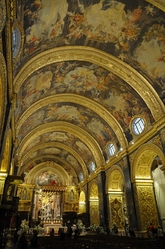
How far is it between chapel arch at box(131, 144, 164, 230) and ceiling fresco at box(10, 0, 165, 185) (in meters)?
1.64

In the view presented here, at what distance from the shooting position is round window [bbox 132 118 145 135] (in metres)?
15.4

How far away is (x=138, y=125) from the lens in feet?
52.0

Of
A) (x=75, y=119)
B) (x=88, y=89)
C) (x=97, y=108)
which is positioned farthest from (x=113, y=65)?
(x=75, y=119)

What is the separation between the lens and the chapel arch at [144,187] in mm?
14133

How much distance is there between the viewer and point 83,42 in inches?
484

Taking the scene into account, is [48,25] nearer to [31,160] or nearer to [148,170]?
[148,170]

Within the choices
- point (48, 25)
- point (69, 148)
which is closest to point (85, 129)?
point (69, 148)

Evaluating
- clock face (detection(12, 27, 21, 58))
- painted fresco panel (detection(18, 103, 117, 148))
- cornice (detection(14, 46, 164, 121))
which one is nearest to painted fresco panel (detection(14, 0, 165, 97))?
cornice (detection(14, 46, 164, 121))

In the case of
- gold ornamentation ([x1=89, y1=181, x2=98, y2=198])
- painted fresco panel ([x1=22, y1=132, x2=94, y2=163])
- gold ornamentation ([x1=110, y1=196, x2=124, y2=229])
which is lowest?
gold ornamentation ([x1=110, y1=196, x2=124, y2=229])

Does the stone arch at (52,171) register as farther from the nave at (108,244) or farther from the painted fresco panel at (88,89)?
the nave at (108,244)

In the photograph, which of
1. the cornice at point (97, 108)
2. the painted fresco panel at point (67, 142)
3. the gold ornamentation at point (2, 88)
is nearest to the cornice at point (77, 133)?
the painted fresco panel at point (67, 142)

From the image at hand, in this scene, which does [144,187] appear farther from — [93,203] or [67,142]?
[67,142]

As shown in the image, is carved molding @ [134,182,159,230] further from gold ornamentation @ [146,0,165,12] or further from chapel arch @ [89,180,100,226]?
gold ornamentation @ [146,0,165,12]

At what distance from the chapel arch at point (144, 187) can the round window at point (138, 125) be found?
1408mm
